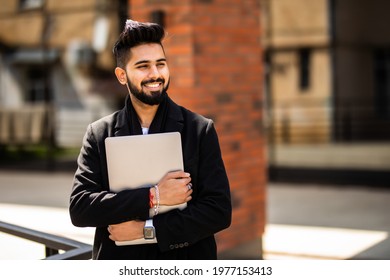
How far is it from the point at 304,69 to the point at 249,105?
11.6 m

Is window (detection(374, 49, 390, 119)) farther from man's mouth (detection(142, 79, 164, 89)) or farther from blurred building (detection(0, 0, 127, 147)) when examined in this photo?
man's mouth (detection(142, 79, 164, 89))

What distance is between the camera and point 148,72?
Answer: 186 cm

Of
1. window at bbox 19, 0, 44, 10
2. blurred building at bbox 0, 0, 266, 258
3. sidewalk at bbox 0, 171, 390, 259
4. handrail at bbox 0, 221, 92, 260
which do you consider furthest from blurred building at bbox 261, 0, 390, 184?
handrail at bbox 0, 221, 92, 260

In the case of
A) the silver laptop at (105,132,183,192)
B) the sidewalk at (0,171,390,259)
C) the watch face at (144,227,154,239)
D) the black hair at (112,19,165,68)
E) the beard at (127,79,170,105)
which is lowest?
the sidewalk at (0,171,390,259)

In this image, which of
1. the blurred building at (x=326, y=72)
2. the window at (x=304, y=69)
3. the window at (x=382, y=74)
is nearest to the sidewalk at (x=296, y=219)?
the blurred building at (x=326, y=72)

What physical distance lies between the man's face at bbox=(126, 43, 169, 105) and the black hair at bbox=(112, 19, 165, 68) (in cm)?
1

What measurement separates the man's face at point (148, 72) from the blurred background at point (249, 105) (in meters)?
1.37

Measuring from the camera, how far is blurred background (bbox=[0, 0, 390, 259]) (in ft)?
14.0

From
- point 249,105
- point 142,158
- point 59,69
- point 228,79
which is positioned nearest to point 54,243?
point 142,158

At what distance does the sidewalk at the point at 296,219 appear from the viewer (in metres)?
4.39

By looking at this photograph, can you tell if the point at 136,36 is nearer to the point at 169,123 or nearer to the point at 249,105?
the point at 169,123

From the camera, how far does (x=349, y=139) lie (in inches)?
592

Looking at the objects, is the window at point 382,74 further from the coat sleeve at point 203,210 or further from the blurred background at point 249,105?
the coat sleeve at point 203,210

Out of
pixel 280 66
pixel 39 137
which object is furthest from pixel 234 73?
pixel 280 66
